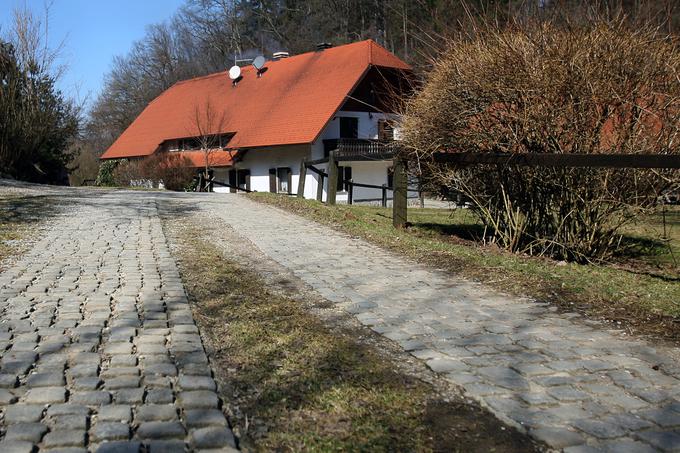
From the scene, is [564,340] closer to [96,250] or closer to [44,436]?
[44,436]

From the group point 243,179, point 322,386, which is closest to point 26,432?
point 322,386

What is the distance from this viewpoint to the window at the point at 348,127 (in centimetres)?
3578

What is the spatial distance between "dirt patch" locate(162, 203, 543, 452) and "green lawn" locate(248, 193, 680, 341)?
1.91m

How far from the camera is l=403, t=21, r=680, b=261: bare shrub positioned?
23.6 feet

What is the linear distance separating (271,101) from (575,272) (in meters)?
32.4

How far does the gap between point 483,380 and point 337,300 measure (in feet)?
7.14

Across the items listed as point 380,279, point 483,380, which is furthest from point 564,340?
point 380,279

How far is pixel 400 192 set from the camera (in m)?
10.2

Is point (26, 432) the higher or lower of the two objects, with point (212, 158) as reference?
lower

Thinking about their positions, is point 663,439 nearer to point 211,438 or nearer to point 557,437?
point 557,437

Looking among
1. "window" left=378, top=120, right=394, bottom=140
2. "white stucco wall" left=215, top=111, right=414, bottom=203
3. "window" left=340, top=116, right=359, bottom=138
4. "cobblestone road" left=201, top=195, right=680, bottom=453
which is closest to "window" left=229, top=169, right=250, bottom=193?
"white stucco wall" left=215, top=111, right=414, bottom=203

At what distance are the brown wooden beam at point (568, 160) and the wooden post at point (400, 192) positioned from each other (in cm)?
102

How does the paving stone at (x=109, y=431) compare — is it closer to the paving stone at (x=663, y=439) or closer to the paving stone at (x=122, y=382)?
the paving stone at (x=122, y=382)

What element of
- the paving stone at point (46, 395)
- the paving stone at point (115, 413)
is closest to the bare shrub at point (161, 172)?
the paving stone at point (46, 395)
